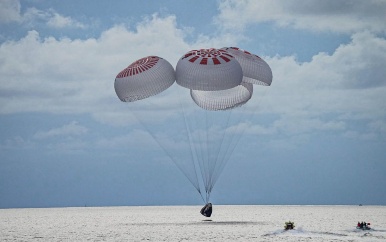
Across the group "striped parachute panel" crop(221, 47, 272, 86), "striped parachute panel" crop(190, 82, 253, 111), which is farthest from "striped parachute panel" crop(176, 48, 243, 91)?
"striped parachute panel" crop(190, 82, 253, 111)

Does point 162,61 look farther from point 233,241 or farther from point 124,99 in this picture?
point 233,241

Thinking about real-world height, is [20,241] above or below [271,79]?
below

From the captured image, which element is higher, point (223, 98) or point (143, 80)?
point (223, 98)

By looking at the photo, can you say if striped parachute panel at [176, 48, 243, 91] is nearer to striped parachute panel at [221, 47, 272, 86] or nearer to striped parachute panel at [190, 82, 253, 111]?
striped parachute panel at [221, 47, 272, 86]

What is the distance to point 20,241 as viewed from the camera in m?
32.1

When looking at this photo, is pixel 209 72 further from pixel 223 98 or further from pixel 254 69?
pixel 223 98

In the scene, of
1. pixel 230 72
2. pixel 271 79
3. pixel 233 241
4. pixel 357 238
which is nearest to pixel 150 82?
pixel 230 72

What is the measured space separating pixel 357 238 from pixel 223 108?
11816 millimetres

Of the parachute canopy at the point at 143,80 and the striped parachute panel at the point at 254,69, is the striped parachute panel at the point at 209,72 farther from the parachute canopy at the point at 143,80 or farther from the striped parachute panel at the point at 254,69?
the striped parachute panel at the point at 254,69

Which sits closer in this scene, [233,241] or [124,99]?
[233,241]

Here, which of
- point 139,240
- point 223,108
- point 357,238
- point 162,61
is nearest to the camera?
point 357,238

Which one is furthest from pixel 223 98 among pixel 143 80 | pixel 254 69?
pixel 143 80

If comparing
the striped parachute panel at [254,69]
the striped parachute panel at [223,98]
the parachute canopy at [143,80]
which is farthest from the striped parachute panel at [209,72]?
the striped parachute panel at [223,98]

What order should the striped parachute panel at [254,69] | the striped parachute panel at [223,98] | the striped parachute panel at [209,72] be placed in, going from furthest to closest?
the striped parachute panel at [223,98], the striped parachute panel at [254,69], the striped parachute panel at [209,72]
